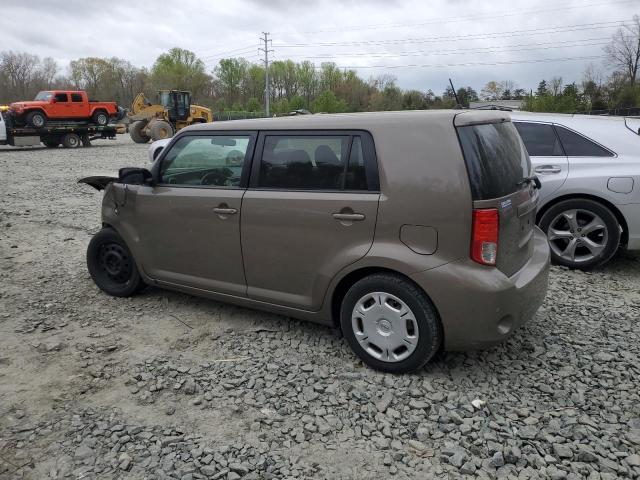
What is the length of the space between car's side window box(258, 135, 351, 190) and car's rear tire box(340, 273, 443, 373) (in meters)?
0.73

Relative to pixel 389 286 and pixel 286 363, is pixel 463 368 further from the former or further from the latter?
pixel 286 363

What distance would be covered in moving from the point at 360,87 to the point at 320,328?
3248 inches

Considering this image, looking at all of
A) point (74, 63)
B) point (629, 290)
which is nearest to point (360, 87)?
point (74, 63)

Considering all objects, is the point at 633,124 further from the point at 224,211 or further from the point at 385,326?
the point at 224,211

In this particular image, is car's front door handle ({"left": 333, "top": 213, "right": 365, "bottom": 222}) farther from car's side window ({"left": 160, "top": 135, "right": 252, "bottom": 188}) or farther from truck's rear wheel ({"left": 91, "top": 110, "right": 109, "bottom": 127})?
truck's rear wheel ({"left": 91, "top": 110, "right": 109, "bottom": 127})

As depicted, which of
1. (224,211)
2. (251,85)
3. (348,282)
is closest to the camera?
(348,282)

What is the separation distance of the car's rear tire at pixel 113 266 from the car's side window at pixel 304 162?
1.78m

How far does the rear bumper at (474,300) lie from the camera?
2.98m

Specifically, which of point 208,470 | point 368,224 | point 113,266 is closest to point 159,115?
point 113,266

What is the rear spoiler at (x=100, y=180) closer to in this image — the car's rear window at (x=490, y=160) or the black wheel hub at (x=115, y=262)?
the black wheel hub at (x=115, y=262)

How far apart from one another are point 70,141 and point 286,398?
25.4 metres

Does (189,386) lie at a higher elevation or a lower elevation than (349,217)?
lower

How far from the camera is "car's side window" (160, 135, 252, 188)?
3857mm

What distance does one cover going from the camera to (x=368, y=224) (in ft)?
10.6
